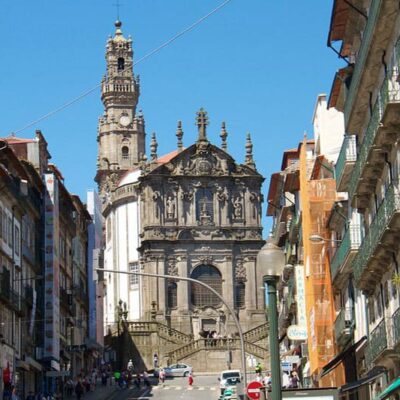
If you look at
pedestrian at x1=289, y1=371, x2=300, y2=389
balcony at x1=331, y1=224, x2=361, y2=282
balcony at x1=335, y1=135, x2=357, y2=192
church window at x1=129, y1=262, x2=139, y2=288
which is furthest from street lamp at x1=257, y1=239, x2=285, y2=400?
church window at x1=129, y1=262, x2=139, y2=288

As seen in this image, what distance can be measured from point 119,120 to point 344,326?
364ft

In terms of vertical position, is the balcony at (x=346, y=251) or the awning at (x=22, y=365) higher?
the balcony at (x=346, y=251)

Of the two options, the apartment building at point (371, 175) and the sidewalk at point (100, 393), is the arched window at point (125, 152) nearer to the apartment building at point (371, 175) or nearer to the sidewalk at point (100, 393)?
the sidewalk at point (100, 393)

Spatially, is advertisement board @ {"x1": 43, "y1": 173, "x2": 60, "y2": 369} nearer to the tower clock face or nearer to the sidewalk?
the sidewalk

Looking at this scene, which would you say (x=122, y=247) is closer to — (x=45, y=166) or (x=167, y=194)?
(x=167, y=194)

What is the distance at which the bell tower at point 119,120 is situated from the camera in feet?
504

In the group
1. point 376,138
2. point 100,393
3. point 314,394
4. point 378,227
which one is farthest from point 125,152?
point 314,394

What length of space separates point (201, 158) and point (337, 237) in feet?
222

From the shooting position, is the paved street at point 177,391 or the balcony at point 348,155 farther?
the paved street at point 177,391

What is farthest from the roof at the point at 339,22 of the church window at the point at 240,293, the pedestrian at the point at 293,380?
the church window at the point at 240,293

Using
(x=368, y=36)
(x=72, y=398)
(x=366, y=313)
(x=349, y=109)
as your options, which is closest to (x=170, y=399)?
(x=72, y=398)

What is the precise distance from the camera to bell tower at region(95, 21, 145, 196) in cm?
15375

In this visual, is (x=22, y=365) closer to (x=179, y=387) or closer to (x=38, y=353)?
(x=38, y=353)

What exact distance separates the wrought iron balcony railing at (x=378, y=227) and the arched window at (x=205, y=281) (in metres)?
76.6
